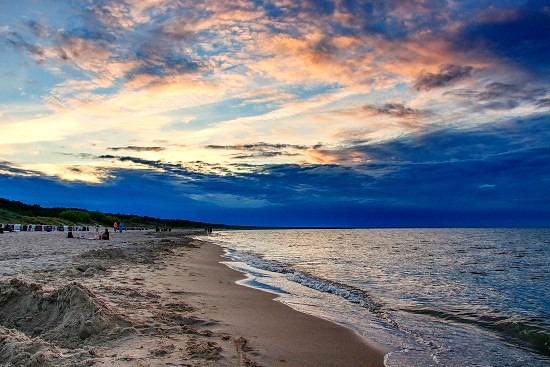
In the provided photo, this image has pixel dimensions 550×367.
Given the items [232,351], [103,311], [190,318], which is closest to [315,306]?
[190,318]

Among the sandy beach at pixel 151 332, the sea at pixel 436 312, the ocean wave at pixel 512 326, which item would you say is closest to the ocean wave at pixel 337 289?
the sea at pixel 436 312

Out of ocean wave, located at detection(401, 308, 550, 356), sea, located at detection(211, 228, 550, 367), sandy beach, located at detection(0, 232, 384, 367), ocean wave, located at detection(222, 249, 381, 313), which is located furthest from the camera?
ocean wave, located at detection(222, 249, 381, 313)

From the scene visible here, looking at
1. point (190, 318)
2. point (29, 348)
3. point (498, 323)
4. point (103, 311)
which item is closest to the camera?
point (29, 348)

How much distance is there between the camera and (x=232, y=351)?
5641 mm

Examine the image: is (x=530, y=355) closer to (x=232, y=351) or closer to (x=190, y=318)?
(x=232, y=351)

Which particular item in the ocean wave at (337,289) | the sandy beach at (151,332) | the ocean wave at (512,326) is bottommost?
the ocean wave at (512,326)

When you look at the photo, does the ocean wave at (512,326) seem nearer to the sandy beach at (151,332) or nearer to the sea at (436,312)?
the sea at (436,312)

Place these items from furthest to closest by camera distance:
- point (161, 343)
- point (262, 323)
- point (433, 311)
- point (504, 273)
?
point (504, 273), point (433, 311), point (262, 323), point (161, 343)

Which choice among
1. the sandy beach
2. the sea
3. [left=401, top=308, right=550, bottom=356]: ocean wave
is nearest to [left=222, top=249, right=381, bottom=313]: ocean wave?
the sea

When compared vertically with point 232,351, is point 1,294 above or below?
above

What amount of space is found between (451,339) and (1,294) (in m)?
9.10

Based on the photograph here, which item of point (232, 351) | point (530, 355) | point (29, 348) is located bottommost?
point (530, 355)

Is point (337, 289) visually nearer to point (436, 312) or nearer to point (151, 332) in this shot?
point (436, 312)

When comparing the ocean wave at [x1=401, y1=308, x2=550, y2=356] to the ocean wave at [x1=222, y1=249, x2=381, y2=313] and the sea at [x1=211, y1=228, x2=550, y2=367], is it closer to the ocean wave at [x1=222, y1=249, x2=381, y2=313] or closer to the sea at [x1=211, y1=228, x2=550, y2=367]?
the sea at [x1=211, y1=228, x2=550, y2=367]
